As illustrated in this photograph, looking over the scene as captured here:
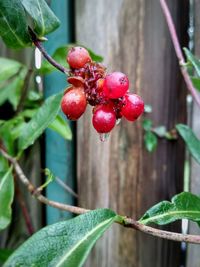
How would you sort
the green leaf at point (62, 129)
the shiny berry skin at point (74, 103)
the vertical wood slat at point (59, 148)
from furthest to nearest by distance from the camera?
the vertical wood slat at point (59, 148)
the green leaf at point (62, 129)
the shiny berry skin at point (74, 103)

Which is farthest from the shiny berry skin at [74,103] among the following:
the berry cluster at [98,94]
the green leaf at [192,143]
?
the green leaf at [192,143]

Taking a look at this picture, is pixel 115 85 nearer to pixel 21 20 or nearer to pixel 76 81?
pixel 76 81

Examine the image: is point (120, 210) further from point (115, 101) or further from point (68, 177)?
point (115, 101)

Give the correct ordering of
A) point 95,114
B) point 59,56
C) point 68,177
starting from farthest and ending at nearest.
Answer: point 68,177 < point 59,56 < point 95,114

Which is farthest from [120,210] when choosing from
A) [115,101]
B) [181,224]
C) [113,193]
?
[115,101]

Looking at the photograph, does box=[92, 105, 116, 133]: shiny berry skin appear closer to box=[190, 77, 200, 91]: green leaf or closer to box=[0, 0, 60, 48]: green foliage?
box=[0, 0, 60, 48]: green foliage

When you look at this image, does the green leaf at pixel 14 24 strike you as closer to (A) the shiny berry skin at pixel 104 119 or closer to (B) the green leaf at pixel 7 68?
(A) the shiny berry skin at pixel 104 119
